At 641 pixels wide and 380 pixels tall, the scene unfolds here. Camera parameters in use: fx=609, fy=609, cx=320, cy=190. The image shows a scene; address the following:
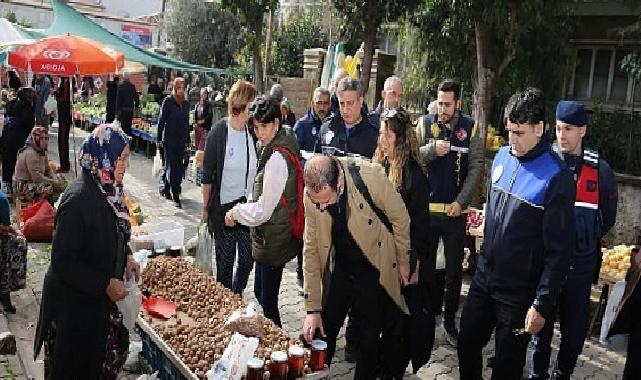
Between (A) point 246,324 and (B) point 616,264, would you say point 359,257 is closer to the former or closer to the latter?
(A) point 246,324

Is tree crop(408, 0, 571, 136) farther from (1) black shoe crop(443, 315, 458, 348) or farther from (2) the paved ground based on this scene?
(1) black shoe crop(443, 315, 458, 348)

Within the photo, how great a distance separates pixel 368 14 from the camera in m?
11.2

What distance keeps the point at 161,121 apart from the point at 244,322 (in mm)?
6045

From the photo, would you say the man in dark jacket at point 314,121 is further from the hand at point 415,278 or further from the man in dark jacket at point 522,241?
the man in dark jacket at point 522,241

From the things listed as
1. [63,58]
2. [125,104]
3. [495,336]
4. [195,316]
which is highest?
[63,58]

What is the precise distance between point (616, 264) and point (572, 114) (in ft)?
7.69

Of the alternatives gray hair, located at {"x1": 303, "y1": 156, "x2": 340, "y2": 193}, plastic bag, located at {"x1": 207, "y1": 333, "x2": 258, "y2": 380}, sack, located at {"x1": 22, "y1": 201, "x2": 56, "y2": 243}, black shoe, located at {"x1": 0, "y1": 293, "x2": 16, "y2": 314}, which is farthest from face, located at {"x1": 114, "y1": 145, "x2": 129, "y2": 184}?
sack, located at {"x1": 22, "y1": 201, "x2": 56, "y2": 243}

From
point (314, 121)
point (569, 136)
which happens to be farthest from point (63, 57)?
point (569, 136)

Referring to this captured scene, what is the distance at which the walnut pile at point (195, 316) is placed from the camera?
346cm

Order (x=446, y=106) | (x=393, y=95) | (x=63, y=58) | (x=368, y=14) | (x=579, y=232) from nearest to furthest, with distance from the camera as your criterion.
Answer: (x=579, y=232), (x=446, y=106), (x=393, y=95), (x=63, y=58), (x=368, y=14)

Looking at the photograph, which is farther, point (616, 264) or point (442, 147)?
point (616, 264)

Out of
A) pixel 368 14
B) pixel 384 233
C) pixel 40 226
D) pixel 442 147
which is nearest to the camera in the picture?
pixel 384 233

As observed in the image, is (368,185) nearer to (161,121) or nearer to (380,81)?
(161,121)

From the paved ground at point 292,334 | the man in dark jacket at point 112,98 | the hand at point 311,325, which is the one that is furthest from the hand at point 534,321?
the man in dark jacket at point 112,98
